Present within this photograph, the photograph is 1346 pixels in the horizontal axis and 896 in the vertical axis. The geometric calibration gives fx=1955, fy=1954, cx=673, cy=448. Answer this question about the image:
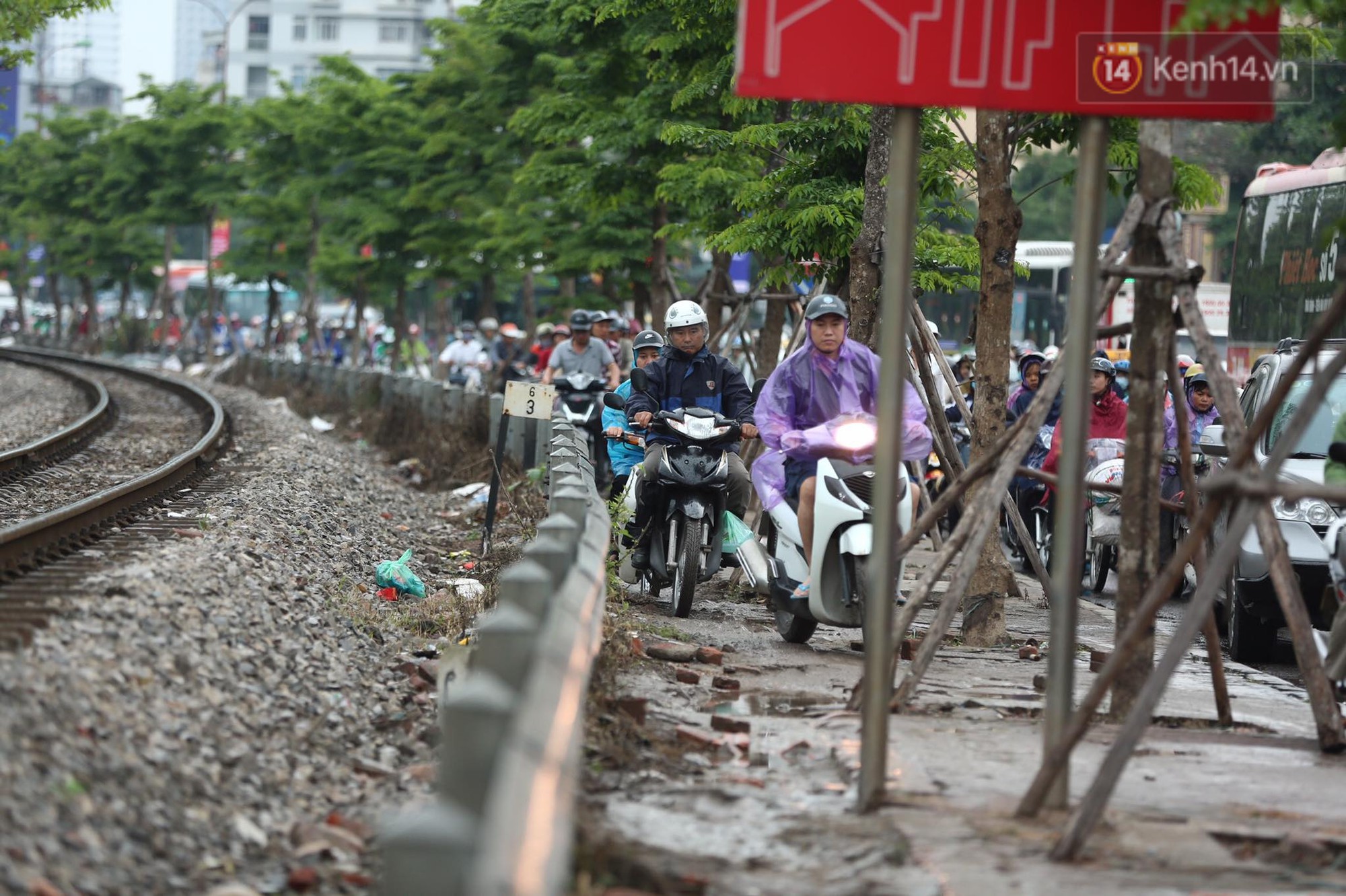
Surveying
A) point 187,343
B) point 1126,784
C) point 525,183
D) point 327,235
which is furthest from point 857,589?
point 187,343

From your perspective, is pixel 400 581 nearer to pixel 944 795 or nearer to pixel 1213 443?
pixel 1213 443

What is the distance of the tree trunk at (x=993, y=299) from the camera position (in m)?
11.2

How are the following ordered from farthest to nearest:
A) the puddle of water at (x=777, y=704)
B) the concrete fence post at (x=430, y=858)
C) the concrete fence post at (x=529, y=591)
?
the puddle of water at (x=777, y=704)
the concrete fence post at (x=529, y=591)
the concrete fence post at (x=430, y=858)

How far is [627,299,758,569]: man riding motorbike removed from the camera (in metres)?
11.4

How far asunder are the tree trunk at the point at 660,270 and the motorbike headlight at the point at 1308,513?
10.8 metres

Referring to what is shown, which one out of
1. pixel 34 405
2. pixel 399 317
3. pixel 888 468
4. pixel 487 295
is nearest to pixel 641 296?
pixel 34 405

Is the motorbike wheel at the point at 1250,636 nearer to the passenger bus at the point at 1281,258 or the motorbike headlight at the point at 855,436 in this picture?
the motorbike headlight at the point at 855,436

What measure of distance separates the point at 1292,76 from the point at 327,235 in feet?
108

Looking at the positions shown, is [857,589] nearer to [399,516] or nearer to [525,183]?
[399,516]

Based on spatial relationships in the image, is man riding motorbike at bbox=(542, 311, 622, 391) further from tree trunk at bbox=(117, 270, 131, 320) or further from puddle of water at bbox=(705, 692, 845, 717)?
tree trunk at bbox=(117, 270, 131, 320)

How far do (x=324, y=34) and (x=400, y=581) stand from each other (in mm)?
103136

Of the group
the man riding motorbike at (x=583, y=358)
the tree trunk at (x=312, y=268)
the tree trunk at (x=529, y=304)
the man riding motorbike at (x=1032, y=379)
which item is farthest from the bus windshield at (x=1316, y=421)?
the tree trunk at (x=312, y=268)

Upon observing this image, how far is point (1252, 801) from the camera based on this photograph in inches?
253

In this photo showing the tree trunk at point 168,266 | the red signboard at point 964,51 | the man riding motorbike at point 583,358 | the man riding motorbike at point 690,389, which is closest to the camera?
the red signboard at point 964,51
